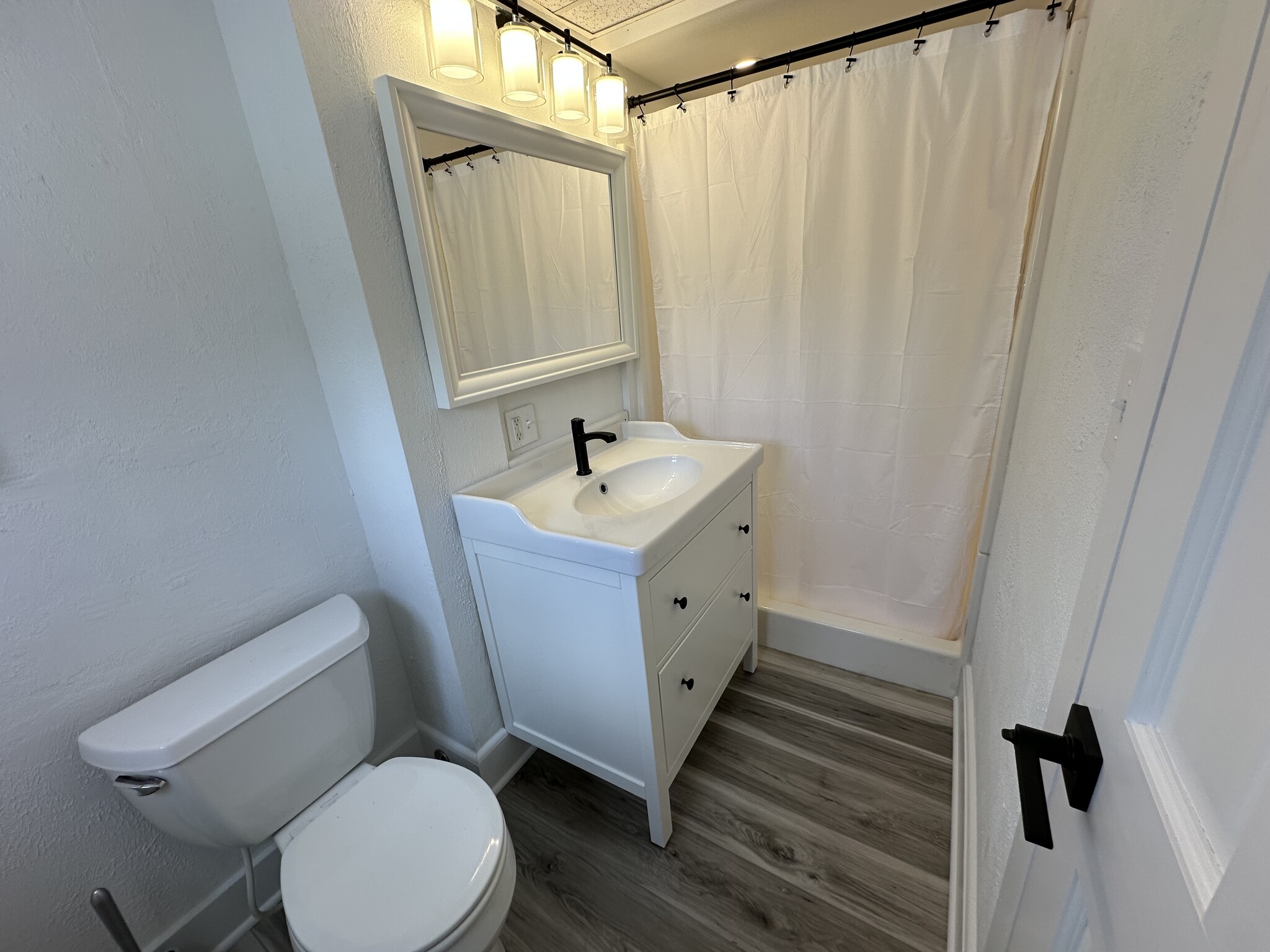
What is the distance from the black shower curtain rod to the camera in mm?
1194

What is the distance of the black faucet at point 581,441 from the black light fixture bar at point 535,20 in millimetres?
942

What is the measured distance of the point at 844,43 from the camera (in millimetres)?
1314

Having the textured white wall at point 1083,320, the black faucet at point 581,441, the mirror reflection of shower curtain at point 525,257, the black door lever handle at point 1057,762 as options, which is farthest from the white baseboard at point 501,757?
the black door lever handle at point 1057,762

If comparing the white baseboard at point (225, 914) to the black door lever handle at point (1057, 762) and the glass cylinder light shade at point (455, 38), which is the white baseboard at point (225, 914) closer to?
the black door lever handle at point (1057, 762)

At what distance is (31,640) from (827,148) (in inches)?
79.3

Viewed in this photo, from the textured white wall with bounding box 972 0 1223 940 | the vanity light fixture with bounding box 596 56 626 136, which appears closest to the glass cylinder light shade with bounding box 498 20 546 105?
the vanity light fixture with bounding box 596 56 626 136

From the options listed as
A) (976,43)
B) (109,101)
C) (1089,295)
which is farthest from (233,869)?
(976,43)

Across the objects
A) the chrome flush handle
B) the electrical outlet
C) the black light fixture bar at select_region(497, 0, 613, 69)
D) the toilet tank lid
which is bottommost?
the chrome flush handle

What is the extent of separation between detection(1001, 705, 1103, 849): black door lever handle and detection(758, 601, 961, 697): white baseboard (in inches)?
54.7

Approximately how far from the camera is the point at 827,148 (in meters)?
1.42

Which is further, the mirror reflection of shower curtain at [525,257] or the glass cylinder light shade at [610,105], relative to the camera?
the glass cylinder light shade at [610,105]

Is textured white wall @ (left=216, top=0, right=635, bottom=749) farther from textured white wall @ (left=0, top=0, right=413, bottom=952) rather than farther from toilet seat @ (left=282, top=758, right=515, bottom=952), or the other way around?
toilet seat @ (left=282, top=758, right=515, bottom=952)

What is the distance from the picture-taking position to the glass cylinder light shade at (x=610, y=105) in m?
1.45

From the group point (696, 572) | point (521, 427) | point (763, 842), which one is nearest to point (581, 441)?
point (521, 427)
